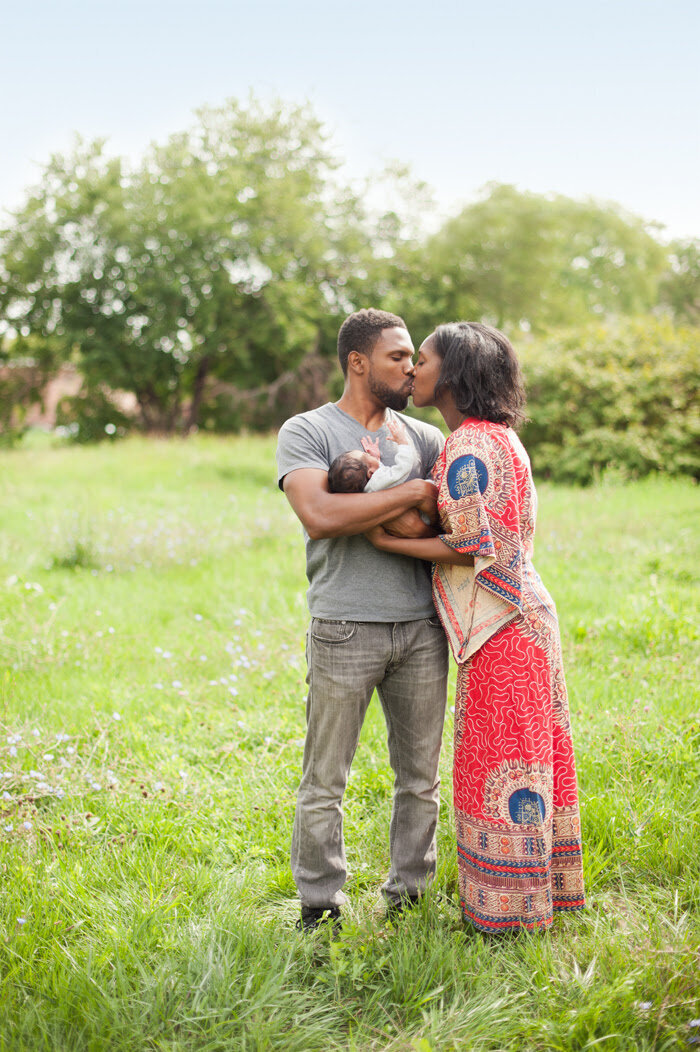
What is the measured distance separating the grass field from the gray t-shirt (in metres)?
1.15

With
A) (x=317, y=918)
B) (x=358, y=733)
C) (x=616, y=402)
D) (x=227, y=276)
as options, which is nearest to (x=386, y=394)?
(x=358, y=733)

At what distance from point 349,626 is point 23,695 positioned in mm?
2879

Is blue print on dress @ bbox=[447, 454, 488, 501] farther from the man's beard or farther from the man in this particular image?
the man's beard

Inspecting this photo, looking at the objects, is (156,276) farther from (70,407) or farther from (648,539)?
(648,539)

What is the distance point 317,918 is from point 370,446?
70.1 inches

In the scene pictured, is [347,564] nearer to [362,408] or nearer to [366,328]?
[362,408]

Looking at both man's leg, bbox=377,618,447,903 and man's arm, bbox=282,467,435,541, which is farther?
man's leg, bbox=377,618,447,903

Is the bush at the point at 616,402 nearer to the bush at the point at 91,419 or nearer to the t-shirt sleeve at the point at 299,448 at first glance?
the t-shirt sleeve at the point at 299,448

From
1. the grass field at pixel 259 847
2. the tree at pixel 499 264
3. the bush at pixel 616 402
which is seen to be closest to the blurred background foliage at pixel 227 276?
the tree at pixel 499 264

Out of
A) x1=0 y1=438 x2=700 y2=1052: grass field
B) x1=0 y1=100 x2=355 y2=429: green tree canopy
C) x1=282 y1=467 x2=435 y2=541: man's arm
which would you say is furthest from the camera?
x1=0 y1=100 x2=355 y2=429: green tree canopy

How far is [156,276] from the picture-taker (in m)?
22.4

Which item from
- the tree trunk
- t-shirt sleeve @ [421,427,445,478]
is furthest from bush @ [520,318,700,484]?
the tree trunk

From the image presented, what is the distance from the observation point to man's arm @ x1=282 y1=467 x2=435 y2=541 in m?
2.52

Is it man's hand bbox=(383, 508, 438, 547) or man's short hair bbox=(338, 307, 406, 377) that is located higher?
man's short hair bbox=(338, 307, 406, 377)
